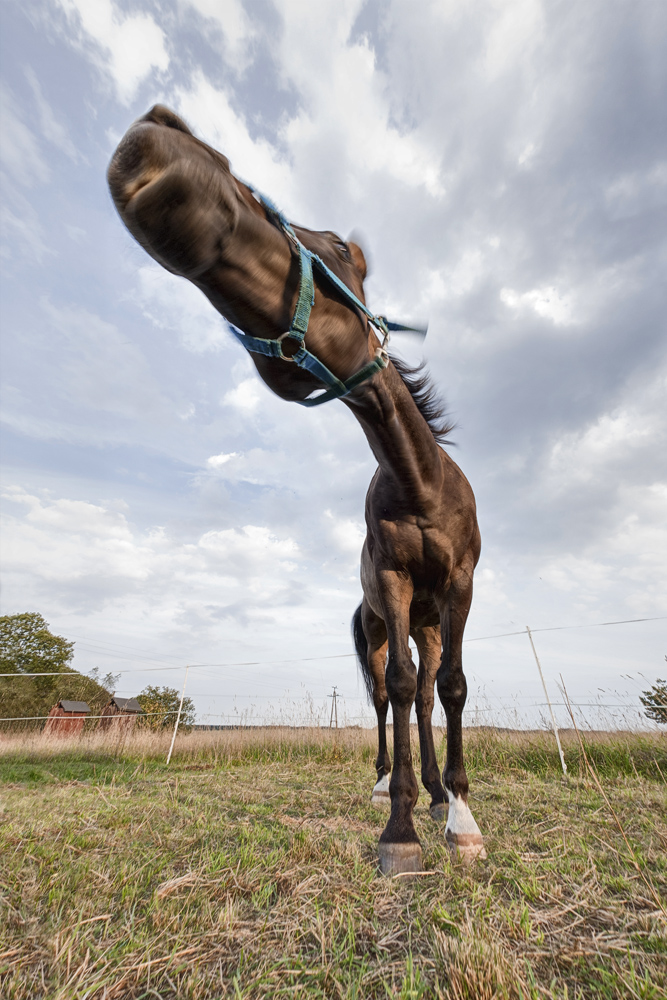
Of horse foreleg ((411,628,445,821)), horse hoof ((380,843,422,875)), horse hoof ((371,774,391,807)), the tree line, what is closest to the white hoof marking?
horse hoof ((380,843,422,875))

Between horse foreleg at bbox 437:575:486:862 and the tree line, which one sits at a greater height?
the tree line

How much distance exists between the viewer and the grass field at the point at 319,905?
113 cm

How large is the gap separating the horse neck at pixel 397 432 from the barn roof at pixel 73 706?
30.8 m

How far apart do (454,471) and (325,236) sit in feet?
5.48

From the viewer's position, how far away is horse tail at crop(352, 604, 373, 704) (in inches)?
188

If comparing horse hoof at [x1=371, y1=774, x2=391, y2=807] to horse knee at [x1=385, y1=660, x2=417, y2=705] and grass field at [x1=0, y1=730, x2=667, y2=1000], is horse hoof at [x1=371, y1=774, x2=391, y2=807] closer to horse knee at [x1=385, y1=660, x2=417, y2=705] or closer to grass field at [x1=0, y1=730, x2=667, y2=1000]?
grass field at [x1=0, y1=730, x2=667, y2=1000]

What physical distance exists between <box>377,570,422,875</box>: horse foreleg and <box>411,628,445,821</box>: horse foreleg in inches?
38.3

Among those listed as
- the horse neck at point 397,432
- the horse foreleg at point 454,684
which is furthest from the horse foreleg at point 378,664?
the horse neck at point 397,432

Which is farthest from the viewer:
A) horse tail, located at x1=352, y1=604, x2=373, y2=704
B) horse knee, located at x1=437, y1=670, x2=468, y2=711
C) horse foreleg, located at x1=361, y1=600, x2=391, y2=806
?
horse tail, located at x1=352, y1=604, x2=373, y2=704

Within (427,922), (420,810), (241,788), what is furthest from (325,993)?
(241,788)

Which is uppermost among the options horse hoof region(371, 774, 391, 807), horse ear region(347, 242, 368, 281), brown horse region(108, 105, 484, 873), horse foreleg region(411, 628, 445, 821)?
horse ear region(347, 242, 368, 281)

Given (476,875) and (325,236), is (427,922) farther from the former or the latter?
(325,236)

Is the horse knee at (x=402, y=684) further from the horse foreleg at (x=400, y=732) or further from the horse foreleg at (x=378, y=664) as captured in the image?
the horse foreleg at (x=378, y=664)

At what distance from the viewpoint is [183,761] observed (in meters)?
8.17
